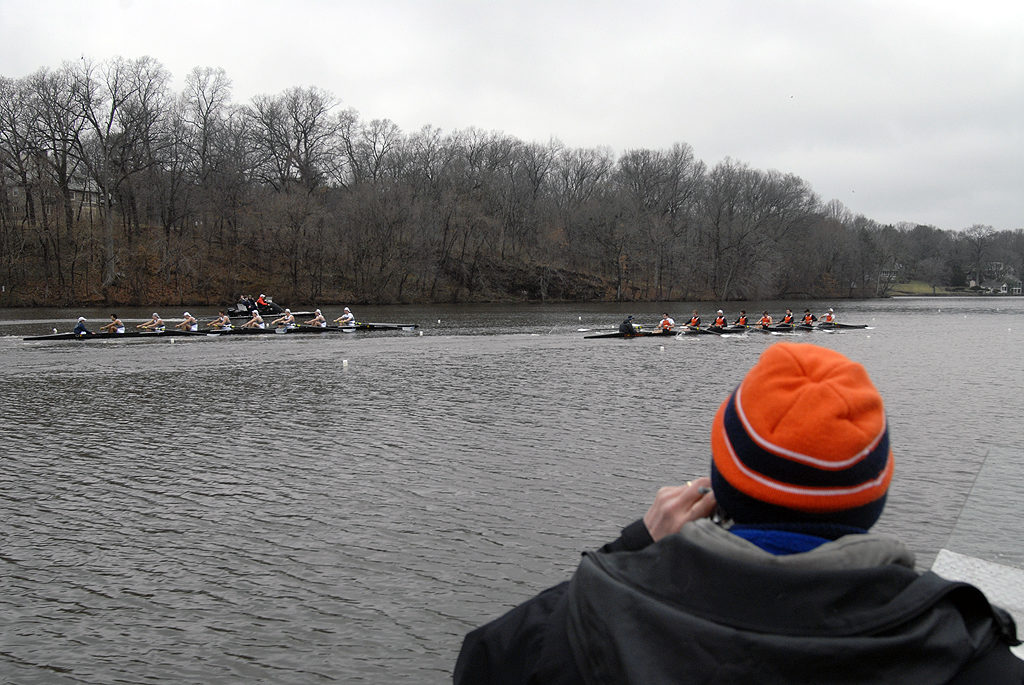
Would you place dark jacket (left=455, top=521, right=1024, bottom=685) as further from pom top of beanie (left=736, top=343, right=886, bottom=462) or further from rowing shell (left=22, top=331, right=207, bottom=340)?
rowing shell (left=22, top=331, right=207, bottom=340)

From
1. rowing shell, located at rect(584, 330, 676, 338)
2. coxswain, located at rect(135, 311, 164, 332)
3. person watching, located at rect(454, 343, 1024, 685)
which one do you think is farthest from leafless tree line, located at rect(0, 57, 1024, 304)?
person watching, located at rect(454, 343, 1024, 685)

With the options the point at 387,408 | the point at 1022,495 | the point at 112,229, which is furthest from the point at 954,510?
the point at 112,229

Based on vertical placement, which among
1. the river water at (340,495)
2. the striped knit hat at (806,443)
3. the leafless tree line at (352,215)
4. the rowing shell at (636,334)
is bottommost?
the river water at (340,495)

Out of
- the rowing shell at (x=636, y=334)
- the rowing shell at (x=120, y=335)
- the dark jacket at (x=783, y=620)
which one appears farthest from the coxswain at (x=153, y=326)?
the dark jacket at (x=783, y=620)

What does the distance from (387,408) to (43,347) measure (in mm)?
20697

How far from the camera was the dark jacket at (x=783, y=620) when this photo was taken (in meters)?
1.69

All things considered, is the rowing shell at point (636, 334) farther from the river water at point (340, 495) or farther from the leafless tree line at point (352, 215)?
the leafless tree line at point (352, 215)

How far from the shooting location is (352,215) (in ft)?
251

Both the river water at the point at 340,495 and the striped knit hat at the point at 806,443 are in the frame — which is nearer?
the striped knit hat at the point at 806,443

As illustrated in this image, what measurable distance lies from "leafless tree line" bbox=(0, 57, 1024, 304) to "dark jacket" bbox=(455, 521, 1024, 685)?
232ft

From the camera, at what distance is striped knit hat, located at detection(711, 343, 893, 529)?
1.85 metres

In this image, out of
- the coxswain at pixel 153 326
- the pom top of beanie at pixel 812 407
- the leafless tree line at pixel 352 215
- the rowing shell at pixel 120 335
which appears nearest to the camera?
the pom top of beanie at pixel 812 407

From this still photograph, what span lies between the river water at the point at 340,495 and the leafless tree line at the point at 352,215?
47856 millimetres

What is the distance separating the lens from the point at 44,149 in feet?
224
